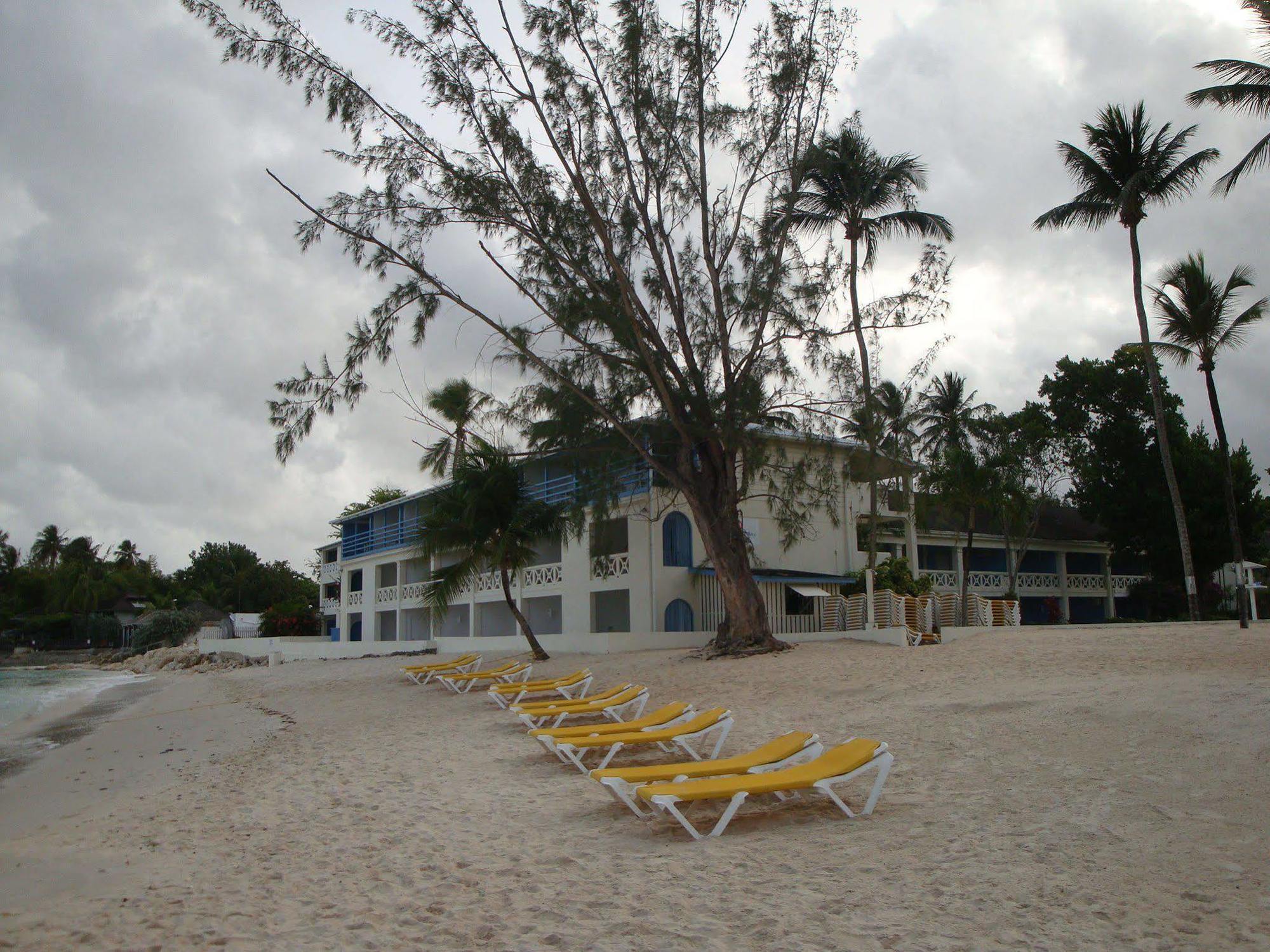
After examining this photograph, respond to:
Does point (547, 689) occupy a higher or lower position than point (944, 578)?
lower

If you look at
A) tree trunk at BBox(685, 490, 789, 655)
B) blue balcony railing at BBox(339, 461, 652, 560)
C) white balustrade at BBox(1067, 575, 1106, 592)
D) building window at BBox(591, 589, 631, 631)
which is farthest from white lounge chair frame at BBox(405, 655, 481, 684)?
white balustrade at BBox(1067, 575, 1106, 592)

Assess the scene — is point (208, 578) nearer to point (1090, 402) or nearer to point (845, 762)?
point (1090, 402)

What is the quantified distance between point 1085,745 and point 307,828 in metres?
5.81

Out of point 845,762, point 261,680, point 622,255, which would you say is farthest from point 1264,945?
point 261,680

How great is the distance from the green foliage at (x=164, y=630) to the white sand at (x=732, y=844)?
147 ft

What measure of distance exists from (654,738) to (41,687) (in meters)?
36.1

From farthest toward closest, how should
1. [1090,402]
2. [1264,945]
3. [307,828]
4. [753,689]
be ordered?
1. [1090,402]
2. [753,689]
3. [307,828]
4. [1264,945]

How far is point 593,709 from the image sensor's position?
9797 mm

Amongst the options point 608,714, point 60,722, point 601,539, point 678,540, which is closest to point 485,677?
point 601,539

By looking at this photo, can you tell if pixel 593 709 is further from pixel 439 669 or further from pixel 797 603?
pixel 797 603

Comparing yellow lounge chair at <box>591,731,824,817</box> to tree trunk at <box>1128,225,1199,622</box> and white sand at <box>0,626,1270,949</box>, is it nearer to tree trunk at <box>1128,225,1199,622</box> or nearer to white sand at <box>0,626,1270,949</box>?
white sand at <box>0,626,1270,949</box>

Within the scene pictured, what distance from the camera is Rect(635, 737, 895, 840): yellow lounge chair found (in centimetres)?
537

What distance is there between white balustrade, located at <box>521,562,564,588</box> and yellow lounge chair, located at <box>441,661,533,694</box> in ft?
28.4

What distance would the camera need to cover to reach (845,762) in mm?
5852
